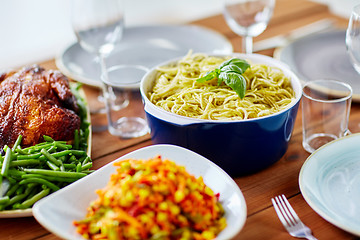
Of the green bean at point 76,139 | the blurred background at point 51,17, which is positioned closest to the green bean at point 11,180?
the green bean at point 76,139

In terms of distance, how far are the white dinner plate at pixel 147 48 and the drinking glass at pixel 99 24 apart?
210mm

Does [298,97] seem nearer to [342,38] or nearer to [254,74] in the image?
[254,74]

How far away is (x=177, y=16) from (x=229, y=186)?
3.76 m

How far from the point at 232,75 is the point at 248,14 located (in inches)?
23.2

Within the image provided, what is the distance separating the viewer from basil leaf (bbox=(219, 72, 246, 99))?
134cm

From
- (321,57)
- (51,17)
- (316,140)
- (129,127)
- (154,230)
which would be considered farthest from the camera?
(51,17)

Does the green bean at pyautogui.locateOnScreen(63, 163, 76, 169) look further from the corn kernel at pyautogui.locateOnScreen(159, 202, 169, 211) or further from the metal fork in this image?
Answer: the metal fork

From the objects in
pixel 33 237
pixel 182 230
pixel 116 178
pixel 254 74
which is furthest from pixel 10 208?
pixel 254 74

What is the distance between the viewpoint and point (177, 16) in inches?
182

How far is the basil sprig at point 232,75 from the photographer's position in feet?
4.39

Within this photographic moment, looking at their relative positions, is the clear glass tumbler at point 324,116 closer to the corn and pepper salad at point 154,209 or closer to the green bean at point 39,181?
the corn and pepper salad at point 154,209

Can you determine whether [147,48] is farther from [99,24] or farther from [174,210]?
[174,210]

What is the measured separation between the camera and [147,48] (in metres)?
→ 2.19

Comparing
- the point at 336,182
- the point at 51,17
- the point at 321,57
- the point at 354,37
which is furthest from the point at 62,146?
the point at 51,17
